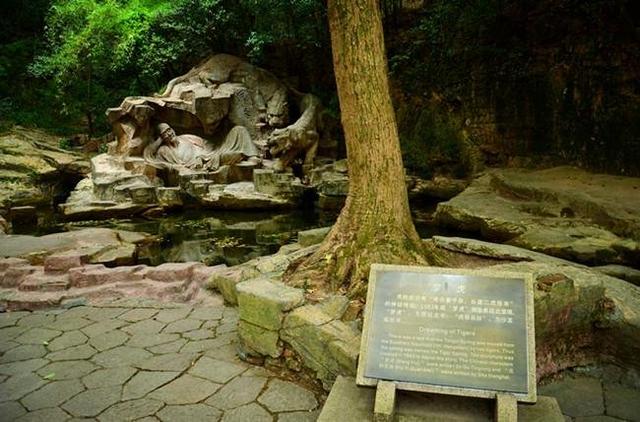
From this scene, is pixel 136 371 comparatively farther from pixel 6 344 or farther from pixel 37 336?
pixel 6 344

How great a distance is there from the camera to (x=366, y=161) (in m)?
3.43

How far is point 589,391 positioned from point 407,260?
57.6 inches

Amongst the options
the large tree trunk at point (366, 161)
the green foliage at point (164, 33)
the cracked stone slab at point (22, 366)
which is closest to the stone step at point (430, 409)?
the large tree trunk at point (366, 161)

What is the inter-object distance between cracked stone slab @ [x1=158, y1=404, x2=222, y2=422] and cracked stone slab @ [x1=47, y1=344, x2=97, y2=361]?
117 cm

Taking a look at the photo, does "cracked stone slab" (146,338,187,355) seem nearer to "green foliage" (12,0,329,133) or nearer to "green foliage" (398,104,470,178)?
"green foliage" (398,104,470,178)

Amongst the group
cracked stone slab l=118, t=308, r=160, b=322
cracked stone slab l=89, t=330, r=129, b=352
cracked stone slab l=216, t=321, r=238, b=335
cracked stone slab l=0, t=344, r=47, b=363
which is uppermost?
cracked stone slab l=0, t=344, r=47, b=363

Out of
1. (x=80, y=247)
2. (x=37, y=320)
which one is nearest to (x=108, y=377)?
(x=37, y=320)

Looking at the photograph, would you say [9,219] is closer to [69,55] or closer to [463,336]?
[69,55]

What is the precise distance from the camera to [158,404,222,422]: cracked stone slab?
254cm

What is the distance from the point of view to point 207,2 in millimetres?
15016

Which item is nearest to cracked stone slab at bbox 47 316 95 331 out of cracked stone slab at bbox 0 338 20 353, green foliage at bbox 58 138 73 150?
cracked stone slab at bbox 0 338 20 353

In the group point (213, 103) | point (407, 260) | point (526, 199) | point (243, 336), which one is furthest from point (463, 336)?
point (213, 103)

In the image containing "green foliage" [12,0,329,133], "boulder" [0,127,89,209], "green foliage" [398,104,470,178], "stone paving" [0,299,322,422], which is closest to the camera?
"stone paving" [0,299,322,422]

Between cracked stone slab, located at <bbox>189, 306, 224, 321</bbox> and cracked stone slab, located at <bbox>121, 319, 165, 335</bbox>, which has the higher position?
cracked stone slab, located at <bbox>121, 319, 165, 335</bbox>
